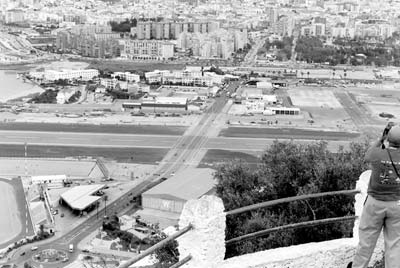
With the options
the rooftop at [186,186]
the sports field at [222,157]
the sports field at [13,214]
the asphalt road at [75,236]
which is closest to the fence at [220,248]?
the asphalt road at [75,236]

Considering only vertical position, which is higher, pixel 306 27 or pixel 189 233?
pixel 189 233

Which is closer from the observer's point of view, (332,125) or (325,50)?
(332,125)

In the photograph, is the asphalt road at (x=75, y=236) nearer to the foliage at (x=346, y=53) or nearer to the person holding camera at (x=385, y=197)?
the person holding camera at (x=385, y=197)

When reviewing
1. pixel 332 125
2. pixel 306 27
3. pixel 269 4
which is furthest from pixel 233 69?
pixel 269 4

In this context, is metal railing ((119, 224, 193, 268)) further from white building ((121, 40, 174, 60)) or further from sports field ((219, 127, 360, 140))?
white building ((121, 40, 174, 60))

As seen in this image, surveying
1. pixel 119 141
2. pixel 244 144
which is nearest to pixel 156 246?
pixel 244 144

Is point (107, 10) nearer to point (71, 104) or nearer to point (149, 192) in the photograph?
point (71, 104)

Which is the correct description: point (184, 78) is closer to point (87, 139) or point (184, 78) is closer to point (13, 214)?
point (87, 139)

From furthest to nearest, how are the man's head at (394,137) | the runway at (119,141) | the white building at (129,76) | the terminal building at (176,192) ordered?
the white building at (129,76)
the runway at (119,141)
the terminal building at (176,192)
the man's head at (394,137)

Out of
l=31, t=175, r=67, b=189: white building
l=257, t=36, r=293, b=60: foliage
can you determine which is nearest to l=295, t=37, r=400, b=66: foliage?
l=257, t=36, r=293, b=60: foliage
